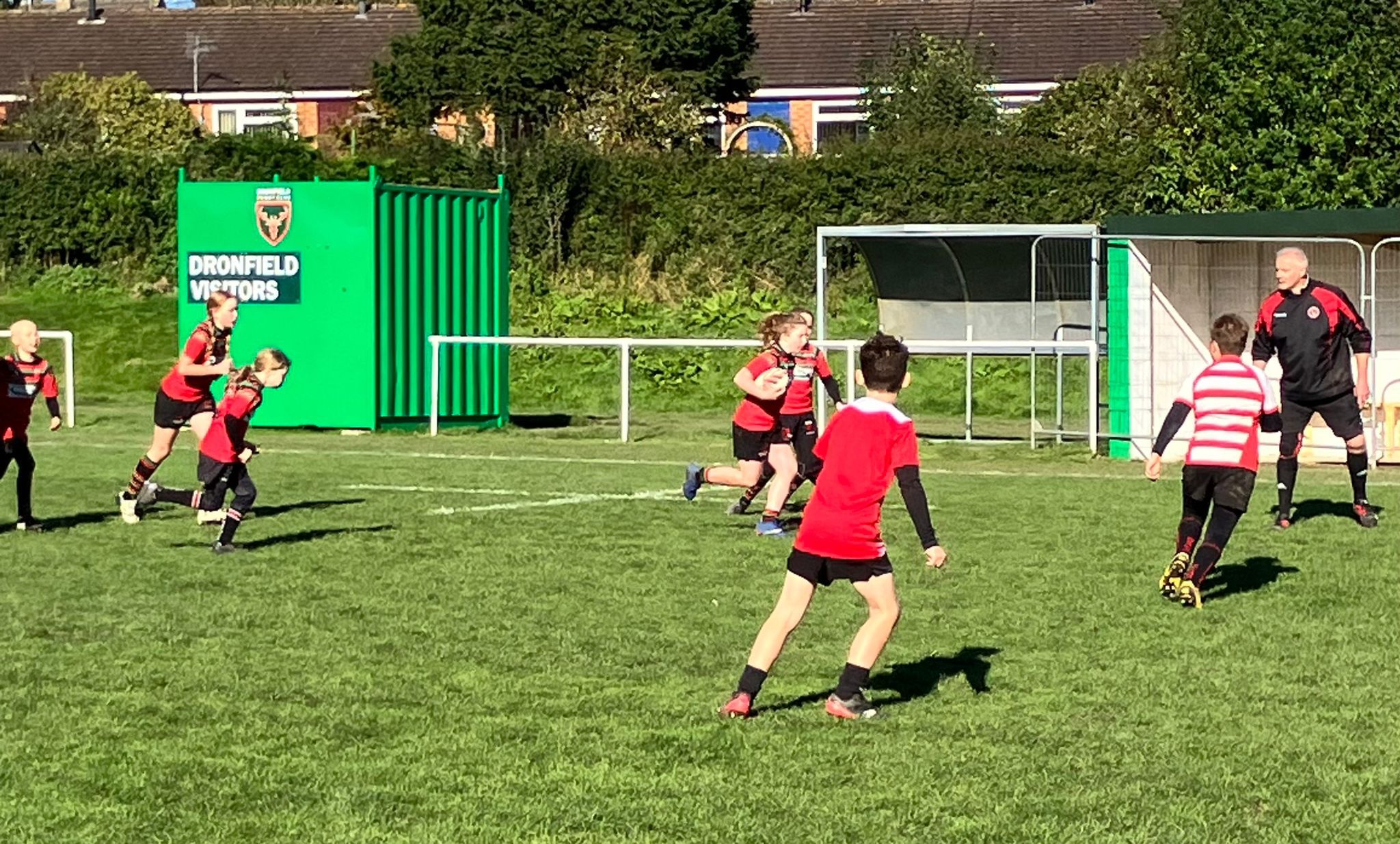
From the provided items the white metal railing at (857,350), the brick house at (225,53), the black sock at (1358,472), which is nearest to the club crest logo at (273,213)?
the white metal railing at (857,350)

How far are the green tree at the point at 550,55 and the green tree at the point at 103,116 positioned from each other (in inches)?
185

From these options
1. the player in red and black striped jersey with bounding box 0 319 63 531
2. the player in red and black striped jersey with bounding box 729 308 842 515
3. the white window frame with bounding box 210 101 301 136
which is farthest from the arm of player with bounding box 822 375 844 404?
the white window frame with bounding box 210 101 301 136

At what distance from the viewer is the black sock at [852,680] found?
8.45 m

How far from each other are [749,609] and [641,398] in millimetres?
18283

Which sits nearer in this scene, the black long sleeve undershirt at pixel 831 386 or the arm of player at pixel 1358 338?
the black long sleeve undershirt at pixel 831 386

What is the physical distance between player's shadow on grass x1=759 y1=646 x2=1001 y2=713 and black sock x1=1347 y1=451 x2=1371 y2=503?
6.12m

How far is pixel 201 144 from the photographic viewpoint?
37.2m

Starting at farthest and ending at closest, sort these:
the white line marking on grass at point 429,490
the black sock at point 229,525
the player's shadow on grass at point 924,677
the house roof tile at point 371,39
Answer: the house roof tile at point 371,39
the white line marking on grass at point 429,490
the black sock at point 229,525
the player's shadow on grass at point 924,677

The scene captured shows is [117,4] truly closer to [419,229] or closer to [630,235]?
[630,235]

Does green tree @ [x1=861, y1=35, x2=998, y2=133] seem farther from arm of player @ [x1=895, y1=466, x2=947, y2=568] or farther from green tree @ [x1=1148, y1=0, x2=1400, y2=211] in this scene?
arm of player @ [x1=895, y1=466, x2=947, y2=568]

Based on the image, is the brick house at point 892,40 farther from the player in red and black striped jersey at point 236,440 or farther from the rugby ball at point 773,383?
the player in red and black striped jersey at point 236,440

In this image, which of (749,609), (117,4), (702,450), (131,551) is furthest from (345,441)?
(117,4)

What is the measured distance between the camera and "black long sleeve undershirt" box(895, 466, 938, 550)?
8.46m

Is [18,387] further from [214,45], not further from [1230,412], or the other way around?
[214,45]
